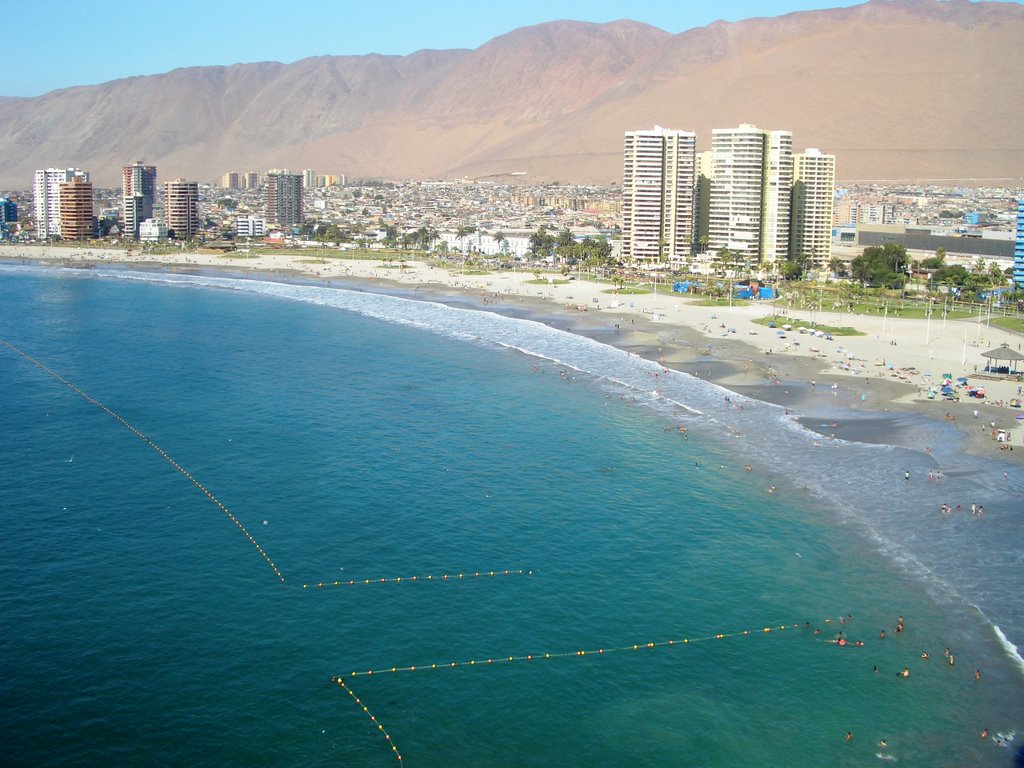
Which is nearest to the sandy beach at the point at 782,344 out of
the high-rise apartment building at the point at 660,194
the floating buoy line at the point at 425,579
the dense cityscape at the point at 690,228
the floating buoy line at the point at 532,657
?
the high-rise apartment building at the point at 660,194

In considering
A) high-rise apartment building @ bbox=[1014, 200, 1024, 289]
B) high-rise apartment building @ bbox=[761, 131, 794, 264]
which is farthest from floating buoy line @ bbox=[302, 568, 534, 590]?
high-rise apartment building @ bbox=[761, 131, 794, 264]

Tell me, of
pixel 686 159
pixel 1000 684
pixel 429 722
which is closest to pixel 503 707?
pixel 429 722

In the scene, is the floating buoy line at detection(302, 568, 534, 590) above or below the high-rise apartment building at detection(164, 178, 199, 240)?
below

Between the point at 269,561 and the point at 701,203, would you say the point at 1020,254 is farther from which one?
the point at 269,561

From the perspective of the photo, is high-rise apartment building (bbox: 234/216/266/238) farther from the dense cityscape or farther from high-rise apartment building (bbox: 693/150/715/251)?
high-rise apartment building (bbox: 693/150/715/251)

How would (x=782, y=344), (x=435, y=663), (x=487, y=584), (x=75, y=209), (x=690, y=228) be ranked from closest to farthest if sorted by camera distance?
(x=435, y=663) < (x=487, y=584) < (x=782, y=344) < (x=690, y=228) < (x=75, y=209)

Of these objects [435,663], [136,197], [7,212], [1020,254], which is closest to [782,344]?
[1020,254]
